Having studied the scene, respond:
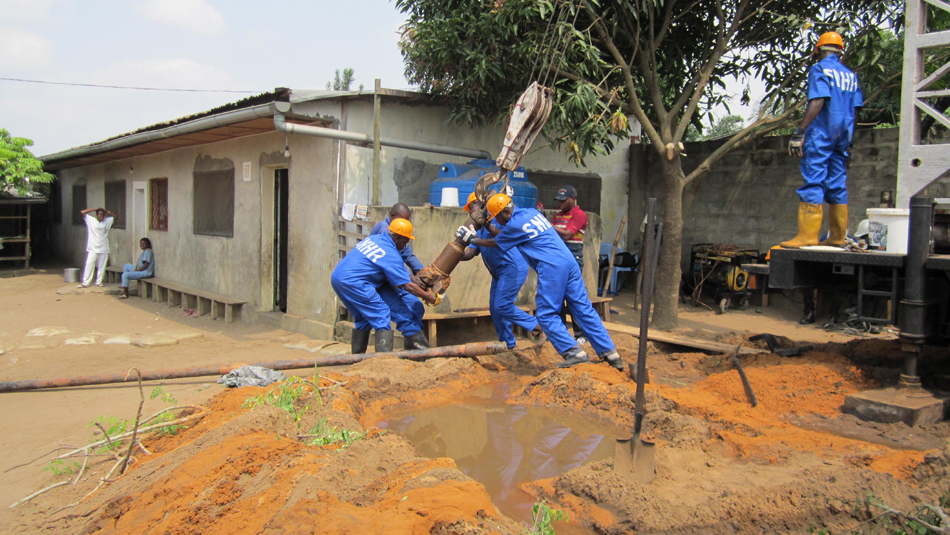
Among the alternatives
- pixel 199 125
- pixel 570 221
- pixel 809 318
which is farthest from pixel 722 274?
pixel 199 125

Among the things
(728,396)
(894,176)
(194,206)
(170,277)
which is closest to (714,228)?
(894,176)

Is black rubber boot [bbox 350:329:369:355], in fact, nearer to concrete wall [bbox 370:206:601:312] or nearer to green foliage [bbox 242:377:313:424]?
concrete wall [bbox 370:206:601:312]

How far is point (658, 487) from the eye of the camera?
10.8 feet

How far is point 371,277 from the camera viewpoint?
19.9 feet

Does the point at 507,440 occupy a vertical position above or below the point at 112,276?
below

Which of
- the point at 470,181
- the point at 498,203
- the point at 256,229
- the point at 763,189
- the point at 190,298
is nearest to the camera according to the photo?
the point at 498,203

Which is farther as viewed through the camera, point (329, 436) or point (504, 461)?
point (504, 461)

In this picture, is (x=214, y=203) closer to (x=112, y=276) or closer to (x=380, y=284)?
(x=112, y=276)

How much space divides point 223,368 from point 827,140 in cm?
519

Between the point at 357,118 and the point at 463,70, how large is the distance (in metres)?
1.51

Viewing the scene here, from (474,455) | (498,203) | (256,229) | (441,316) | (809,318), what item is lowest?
(474,455)

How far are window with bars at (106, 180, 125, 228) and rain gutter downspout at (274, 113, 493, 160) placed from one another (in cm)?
888

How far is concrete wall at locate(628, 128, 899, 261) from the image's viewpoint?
8.51 m

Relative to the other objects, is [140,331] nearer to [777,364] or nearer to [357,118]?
[357,118]
